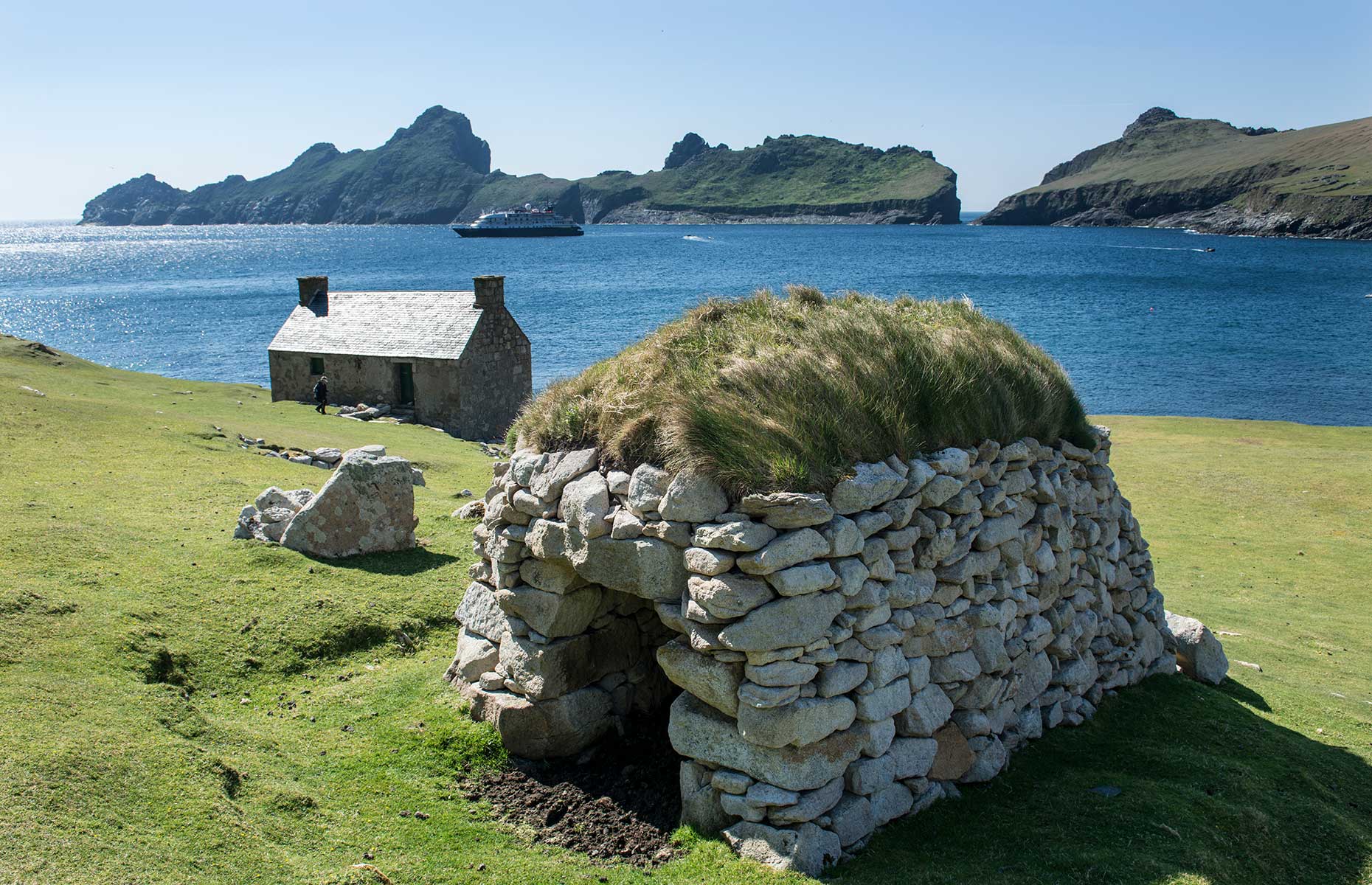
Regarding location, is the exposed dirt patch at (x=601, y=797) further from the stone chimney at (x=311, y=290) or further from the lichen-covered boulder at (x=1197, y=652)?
the stone chimney at (x=311, y=290)

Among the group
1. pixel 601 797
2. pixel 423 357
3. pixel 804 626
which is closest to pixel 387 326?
pixel 423 357

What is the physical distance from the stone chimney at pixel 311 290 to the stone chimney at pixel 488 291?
8.49m

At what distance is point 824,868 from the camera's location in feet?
27.1

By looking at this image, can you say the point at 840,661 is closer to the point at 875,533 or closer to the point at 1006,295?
the point at 875,533

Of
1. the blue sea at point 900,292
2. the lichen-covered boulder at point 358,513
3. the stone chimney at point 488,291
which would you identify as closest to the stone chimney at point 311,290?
the stone chimney at point 488,291

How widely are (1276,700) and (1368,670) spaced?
3.00 metres

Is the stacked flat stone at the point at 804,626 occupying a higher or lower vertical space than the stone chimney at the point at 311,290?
lower

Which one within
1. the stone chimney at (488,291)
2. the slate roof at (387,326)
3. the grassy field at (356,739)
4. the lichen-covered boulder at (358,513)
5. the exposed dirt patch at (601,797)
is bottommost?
the exposed dirt patch at (601,797)

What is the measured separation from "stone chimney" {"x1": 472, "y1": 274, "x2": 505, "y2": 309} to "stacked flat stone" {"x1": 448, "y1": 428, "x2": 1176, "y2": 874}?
24846mm

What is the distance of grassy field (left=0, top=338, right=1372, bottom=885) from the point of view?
804 cm

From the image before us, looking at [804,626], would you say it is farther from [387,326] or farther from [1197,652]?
[387,326]

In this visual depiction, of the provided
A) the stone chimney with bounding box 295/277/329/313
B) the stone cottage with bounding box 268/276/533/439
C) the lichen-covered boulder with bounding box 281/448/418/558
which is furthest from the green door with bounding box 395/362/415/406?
the lichen-covered boulder with bounding box 281/448/418/558

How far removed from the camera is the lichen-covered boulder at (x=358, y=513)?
14172 millimetres

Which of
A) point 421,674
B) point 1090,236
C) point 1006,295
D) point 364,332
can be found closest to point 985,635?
point 421,674
